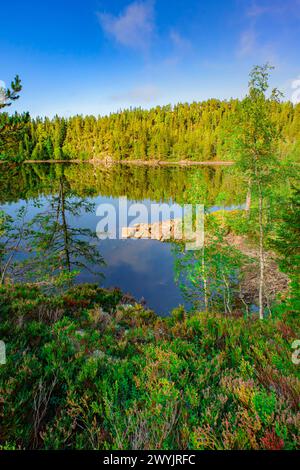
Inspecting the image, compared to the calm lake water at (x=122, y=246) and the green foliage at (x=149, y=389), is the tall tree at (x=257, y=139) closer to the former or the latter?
the calm lake water at (x=122, y=246)

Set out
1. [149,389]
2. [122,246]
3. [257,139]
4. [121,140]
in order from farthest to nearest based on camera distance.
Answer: [121,140]
[122,246]
[257,139]
[149,389]

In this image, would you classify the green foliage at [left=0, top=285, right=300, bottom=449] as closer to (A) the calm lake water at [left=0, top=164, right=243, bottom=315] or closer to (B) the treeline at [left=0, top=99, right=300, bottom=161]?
(A) the calm lake water at [left=0, top=164, right=243, bottom=315]

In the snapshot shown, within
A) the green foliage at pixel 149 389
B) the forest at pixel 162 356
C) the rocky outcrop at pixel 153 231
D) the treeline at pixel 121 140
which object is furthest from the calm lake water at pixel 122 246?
the treeline at pixel 121 140

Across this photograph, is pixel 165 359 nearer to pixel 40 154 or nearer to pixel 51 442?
pixel 51 442

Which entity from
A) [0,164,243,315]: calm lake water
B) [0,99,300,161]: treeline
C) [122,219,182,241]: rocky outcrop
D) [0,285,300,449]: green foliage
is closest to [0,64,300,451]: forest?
[0,285,300,449]: green foliage

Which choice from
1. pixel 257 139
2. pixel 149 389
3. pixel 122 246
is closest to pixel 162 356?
pixel 149 389

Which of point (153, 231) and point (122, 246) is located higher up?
point (153, 231)

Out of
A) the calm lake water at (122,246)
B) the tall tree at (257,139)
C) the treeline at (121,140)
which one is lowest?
the calm lake water at (122,246)

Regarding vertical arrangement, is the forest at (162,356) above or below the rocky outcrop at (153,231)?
above

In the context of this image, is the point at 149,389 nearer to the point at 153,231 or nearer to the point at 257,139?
the point at 257,139

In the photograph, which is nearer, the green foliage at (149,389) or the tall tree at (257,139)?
the green foliage at (149,389)

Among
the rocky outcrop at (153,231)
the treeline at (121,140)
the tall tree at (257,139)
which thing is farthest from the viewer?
the treeline at (121,140)

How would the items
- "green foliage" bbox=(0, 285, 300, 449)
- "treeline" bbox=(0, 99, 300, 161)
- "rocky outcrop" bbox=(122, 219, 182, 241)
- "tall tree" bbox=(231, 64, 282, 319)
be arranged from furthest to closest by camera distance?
"treeline" bbox=(0, 99, 300, 161)
"rocky outcrop" bbox=(122, 219, 182, 241)
"tall tree" bbox=(231, 64, 282, 319)
"green foliage" bbox=(0, 285, 300, 449)

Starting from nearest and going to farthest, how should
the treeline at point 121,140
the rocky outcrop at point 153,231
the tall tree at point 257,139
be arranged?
the tall tree at point 257,139 → the rocky outcrop at point 153,231 → the treeline at point 121,140
